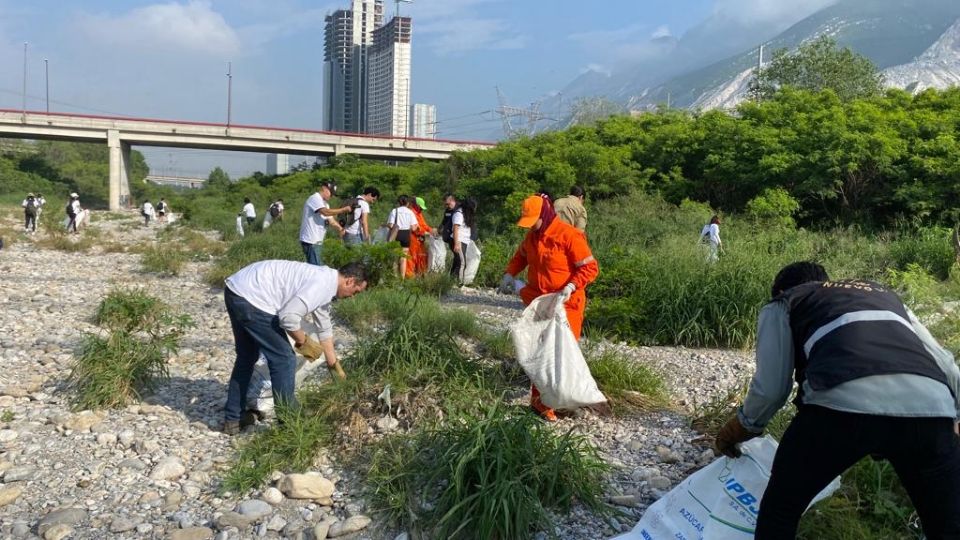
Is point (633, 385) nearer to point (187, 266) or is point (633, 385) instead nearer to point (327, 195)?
point (327, 195)

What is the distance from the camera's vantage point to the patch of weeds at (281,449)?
385 cm

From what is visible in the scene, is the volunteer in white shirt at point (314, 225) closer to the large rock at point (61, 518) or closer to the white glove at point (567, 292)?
the white glove at point (567, 292)

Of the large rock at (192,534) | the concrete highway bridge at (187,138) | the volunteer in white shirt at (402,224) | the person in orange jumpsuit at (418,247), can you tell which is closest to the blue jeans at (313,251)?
the volunteer in white shirt at (402,224)

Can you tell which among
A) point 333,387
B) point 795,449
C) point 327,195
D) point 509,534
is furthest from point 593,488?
point 327,195

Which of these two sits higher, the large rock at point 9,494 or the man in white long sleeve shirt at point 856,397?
the man in white long sleeve shirt at point 856,397

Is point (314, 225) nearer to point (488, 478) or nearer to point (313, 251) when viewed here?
point (313, 251)

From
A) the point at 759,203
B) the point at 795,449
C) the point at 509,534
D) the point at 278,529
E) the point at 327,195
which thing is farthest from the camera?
the point at 759,203

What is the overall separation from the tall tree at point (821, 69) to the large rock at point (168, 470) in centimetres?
2685

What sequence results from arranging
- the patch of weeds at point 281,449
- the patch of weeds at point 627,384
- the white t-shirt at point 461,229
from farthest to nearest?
the white t-shirt at point 461,229, the patch of weeds at point 627,384, the patch of weeds at point 281,449

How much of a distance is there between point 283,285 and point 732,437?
2607 millimetres

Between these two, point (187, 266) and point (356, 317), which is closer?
point (356, 317)

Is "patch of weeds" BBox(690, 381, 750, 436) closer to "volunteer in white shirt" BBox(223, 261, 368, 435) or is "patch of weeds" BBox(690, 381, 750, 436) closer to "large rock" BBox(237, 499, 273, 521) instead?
"volunteer in white shirt" BBox(223, 261, 368, 435)

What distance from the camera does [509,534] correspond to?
3.20 metres

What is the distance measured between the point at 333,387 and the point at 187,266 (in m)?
9.80
